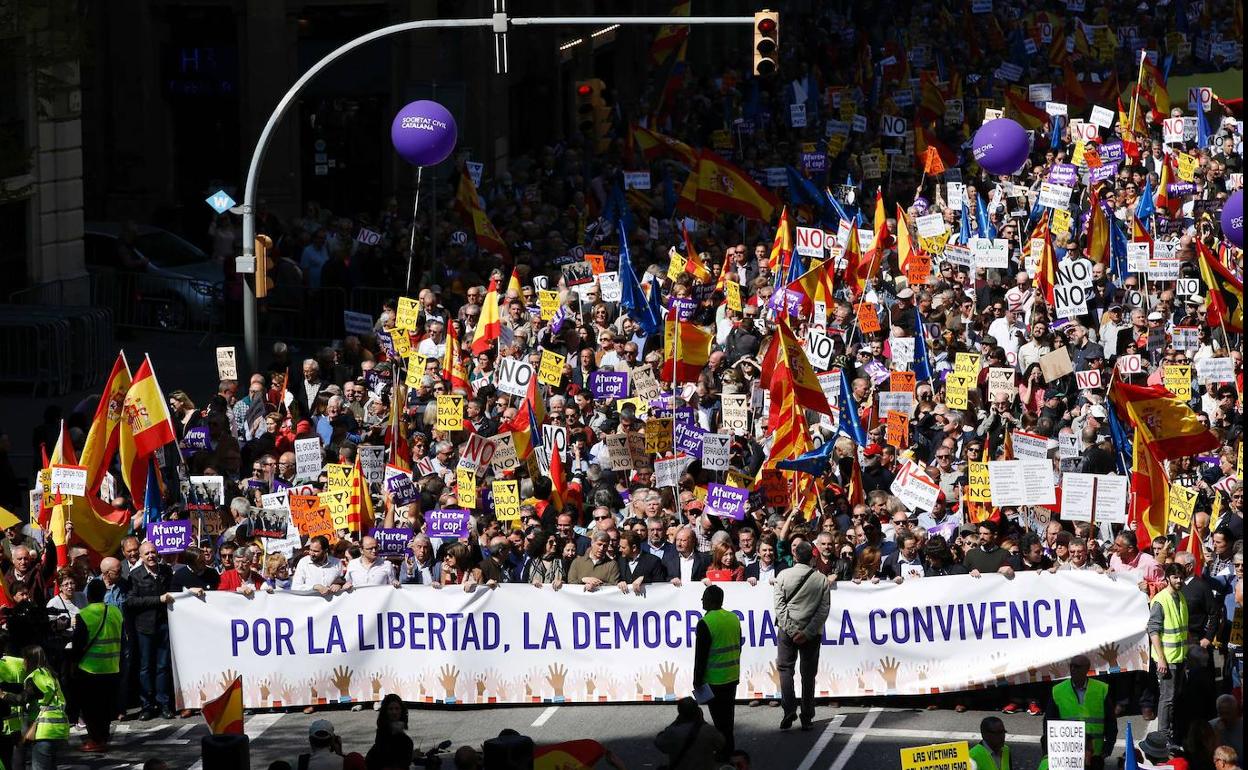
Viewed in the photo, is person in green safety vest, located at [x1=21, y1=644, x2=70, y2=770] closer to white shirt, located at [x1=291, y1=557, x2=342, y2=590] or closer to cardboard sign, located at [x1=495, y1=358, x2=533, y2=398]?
white shirt, located at [x1=291, y1=557, x2=342, y2=590]

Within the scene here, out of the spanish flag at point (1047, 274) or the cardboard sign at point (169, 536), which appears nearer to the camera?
the cardboard sign at point (169, 536)

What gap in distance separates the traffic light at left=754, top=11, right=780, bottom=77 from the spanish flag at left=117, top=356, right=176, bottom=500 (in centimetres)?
583

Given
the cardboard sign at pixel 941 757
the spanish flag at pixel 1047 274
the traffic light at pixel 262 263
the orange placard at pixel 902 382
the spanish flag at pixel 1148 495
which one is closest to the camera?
the cardboard sign at pixel 941 757

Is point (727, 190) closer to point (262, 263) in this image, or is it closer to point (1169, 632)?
point (262, 263)

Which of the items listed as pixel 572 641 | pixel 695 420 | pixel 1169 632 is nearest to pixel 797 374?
pixel 695 420

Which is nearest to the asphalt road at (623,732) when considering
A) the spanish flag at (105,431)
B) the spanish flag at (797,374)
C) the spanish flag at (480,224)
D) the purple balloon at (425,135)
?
the spanish flag at (105,431)

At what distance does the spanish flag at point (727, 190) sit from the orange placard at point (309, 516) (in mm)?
11155

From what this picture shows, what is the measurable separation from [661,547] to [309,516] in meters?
2.72

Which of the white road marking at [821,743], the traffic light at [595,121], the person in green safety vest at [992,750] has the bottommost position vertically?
the white road marking at [821,743]

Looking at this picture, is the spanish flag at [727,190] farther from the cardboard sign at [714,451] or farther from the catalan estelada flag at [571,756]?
the catalan estelada flag at [571,756]

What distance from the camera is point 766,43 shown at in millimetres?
20344

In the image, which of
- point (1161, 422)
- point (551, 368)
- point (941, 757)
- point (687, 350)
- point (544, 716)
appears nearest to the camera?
point (941, 757)

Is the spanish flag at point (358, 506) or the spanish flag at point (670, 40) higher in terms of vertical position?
the spanish flag at point (670, 40)

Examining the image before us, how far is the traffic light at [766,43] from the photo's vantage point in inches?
794
